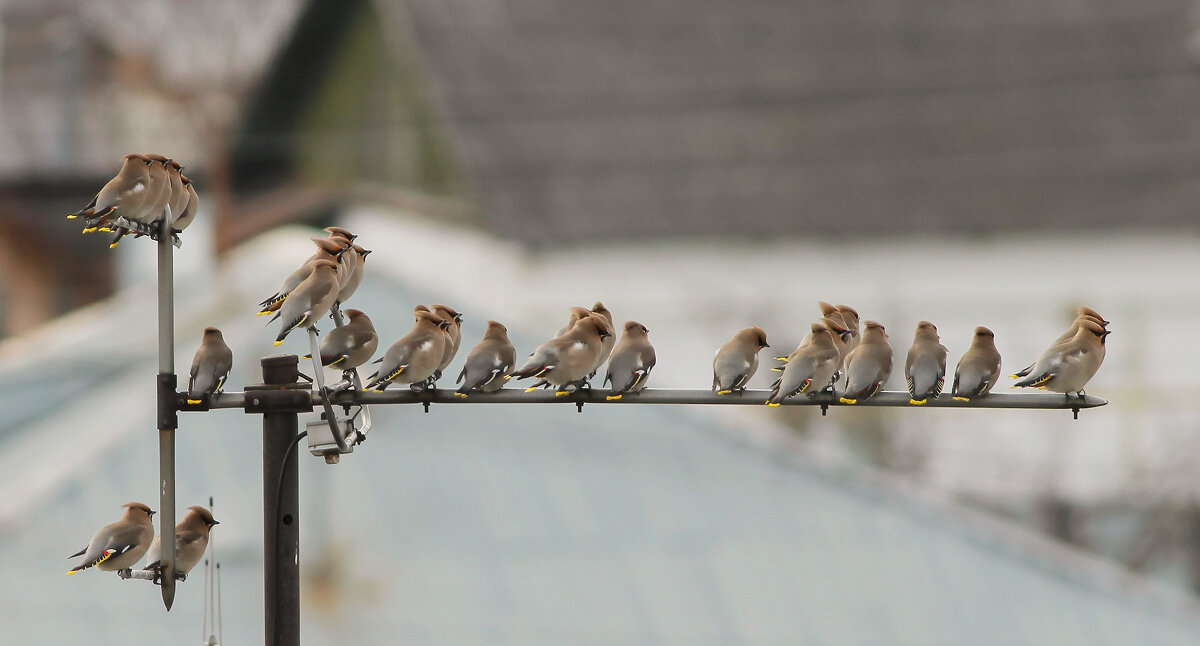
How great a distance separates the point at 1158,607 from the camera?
13.9 meters

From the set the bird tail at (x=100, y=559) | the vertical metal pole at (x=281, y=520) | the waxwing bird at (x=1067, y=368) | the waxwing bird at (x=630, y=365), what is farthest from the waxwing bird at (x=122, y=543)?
the waxwing bird at (x=1067, y=368)

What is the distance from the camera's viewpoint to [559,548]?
14.1 metres

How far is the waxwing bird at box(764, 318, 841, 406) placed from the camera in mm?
6586

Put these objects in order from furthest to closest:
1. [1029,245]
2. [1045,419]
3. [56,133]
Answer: [56,133] < [1029,245] < [1045,419]

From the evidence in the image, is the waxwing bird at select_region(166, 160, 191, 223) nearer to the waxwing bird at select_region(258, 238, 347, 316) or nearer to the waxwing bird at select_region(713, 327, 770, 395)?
the waxwing bird at select_region(258, 238, 347, 316)

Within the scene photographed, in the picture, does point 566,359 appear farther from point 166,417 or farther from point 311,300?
point 166,417

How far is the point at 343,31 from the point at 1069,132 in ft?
56.3

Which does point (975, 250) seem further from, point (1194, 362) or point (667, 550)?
point (667, 550)

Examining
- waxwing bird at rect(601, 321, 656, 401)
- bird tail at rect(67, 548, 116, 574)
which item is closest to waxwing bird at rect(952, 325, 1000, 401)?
waxwing bird at rect(601, 321, 656, 401)

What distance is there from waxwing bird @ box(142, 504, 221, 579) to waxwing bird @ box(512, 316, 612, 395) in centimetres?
154

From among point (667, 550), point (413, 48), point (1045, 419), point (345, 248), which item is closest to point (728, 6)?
point (413, 48)

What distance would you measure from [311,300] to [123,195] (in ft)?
3.03

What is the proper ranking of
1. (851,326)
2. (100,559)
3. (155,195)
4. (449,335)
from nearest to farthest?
(155,195) < (100,559) < (449,335) < (851,326)

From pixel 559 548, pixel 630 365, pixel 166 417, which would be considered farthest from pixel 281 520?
pixel 559 548
